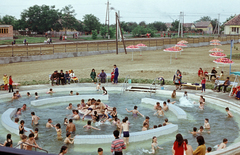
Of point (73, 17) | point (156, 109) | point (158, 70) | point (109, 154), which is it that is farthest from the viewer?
point (73, 17)

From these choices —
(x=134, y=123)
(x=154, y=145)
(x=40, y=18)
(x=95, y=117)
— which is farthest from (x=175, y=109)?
(x=40, y=18)

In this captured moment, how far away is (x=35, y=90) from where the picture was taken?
20.0 m

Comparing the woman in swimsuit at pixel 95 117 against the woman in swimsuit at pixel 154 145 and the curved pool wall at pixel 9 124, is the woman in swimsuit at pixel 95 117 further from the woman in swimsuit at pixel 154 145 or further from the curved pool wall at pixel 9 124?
the woman in swimsuit at pixel 154 145

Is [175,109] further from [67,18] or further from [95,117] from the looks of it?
[67,18]

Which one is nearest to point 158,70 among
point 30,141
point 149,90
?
point 149,90

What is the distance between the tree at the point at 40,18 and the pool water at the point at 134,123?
180 ft

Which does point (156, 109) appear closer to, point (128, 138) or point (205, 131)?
point (205, 131)

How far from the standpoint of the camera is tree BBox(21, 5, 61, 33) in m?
70.3

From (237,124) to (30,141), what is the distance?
1005cm

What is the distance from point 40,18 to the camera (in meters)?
71.2

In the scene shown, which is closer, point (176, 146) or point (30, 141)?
point (176, 146)

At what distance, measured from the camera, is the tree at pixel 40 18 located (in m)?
70.3

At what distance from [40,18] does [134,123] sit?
6420 cm

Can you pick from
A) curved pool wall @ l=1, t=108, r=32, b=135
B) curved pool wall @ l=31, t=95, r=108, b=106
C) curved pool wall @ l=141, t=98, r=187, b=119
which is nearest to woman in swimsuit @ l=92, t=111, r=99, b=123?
curved pool wall @ l=1, t=108, r=32, b=135
